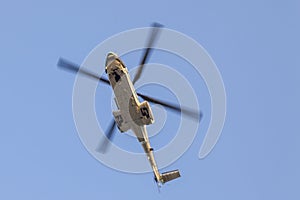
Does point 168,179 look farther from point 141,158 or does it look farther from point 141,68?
point 141,68

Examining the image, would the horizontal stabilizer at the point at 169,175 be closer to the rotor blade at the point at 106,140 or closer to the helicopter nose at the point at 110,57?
the rotor blade at the point at 106,140

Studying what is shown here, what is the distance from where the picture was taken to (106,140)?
85.2 m

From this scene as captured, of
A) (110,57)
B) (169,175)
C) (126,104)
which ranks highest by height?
(110,57)

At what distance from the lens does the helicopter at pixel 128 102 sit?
8300 centimetres

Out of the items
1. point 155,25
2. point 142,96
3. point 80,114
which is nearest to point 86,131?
point 80,114

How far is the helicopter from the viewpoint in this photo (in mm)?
83000

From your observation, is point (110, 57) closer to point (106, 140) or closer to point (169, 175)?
point (106, 140)

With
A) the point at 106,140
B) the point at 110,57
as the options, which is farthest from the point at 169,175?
the point at 110,57

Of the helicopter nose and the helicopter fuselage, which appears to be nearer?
the helicopter fuselage

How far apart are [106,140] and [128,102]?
193 inches

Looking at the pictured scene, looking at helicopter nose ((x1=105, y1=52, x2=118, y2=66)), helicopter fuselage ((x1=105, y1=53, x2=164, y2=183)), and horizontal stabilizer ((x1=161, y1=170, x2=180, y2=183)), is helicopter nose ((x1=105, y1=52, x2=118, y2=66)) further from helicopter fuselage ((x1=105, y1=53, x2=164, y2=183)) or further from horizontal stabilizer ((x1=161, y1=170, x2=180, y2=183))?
horizontal stabilizer ((x1=161, y1=170, x2=180, y2=183))

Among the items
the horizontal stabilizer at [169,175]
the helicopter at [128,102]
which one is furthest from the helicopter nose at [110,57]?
the horizontal stabilizer at [169,175]

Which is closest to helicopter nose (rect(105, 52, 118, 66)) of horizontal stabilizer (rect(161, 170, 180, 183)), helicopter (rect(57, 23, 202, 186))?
helicopter (rect(57, 23, 202, 186))

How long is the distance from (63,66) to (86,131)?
7.03m
